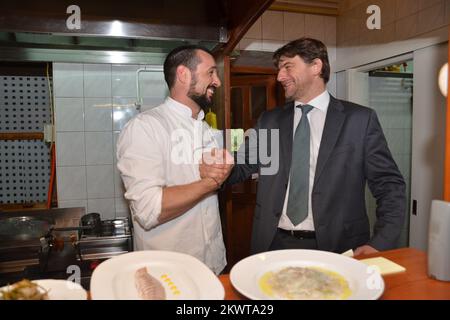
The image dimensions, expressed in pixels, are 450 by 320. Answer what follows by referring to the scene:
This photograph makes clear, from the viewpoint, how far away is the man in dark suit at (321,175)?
1.33m

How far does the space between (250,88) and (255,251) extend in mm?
2039

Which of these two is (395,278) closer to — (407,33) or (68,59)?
(407,33)

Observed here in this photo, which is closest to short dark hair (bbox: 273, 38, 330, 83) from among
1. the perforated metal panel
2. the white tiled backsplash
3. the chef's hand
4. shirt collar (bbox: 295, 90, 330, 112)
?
shirt collar (bbox: 295, 90, 330, 112)

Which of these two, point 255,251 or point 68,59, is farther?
point 68,59

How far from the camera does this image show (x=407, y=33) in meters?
2.32

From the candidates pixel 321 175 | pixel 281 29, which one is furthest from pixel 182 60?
pixel 281 29

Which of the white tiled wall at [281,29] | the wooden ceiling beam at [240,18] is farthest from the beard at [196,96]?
A: the white tiled wall at [281,29]

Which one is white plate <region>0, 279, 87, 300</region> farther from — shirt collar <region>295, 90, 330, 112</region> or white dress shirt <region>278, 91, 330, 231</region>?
shirt collar <region>295, 90, 330, 112</region>

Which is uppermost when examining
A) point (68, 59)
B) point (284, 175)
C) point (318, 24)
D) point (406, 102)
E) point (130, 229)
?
point (318, 24)

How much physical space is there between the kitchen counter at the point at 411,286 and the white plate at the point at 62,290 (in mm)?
293

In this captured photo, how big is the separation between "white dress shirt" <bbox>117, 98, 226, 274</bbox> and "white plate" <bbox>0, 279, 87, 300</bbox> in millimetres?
490

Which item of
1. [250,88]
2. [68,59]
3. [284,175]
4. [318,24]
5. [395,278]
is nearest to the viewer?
[395,278]

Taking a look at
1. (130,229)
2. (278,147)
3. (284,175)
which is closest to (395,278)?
(284,175)
